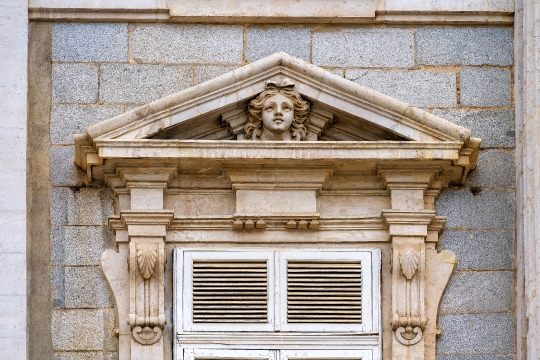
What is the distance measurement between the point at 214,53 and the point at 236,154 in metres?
0.99

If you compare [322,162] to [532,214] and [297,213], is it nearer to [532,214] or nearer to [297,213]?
[297,213]

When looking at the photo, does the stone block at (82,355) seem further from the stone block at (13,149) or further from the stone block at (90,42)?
the stone block at (90,42)

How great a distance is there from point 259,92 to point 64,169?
153 centimetres

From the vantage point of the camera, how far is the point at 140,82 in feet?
43.5

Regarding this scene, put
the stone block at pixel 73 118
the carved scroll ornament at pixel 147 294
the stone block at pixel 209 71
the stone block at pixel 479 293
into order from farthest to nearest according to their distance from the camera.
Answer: the stone block at pixel 209 71 < the stone block at pixel 73 118 < the stone block at pixel 479 293 < the carved scroll ornament at pixel 147 294

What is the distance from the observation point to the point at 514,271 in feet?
42.4

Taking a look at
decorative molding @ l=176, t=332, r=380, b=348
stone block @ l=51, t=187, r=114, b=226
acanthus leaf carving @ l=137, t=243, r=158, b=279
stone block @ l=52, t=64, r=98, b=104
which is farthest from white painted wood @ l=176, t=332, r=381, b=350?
stone block @ l=52, t=64, r=98, b=104

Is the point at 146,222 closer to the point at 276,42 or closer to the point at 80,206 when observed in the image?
the point at 80,206

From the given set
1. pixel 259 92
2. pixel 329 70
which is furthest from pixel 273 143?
pixel 329 70

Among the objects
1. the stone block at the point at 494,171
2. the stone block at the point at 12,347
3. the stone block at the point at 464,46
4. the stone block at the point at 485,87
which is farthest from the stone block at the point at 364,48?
the stone block at the point at 12,347

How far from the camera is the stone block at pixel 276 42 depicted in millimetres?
13383

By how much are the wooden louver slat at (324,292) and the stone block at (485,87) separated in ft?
5.15

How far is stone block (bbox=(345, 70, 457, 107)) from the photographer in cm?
1331

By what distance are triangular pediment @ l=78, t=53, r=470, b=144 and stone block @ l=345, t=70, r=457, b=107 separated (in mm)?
428
